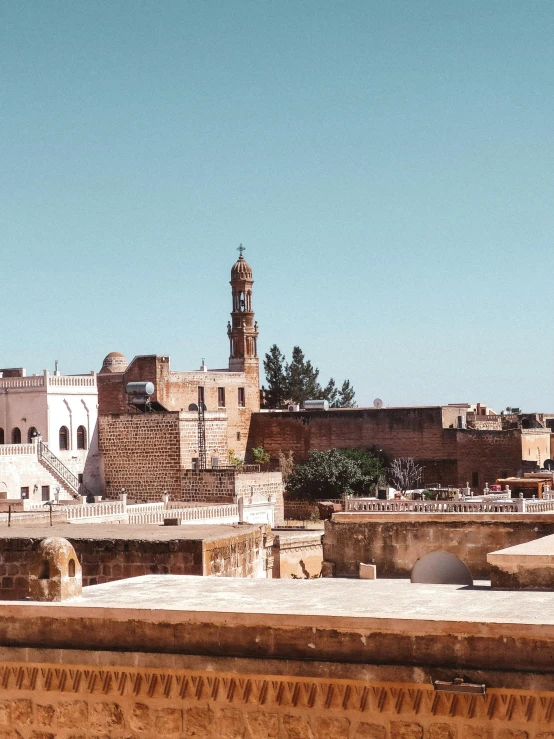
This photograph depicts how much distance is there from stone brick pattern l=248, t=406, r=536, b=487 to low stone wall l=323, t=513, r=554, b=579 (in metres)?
30.9

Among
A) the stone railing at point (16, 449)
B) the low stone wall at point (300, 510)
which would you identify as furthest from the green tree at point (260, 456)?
the stone railing at point (16, 449)

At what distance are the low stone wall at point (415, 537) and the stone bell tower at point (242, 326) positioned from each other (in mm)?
40478

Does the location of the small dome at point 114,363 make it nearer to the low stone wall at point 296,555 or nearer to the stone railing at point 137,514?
the stone railing at point 137,514

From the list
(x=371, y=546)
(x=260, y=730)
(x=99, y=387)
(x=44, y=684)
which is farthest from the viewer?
(x=99, y=387)

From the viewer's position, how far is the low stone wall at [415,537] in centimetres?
1537

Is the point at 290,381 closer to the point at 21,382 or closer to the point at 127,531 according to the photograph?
the point at 21,382

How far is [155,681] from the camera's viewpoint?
760 centimetres

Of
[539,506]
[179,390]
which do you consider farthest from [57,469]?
[539,506]

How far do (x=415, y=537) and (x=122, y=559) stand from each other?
428cm

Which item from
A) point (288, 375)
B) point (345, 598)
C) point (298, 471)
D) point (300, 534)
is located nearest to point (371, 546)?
point (345, 598)

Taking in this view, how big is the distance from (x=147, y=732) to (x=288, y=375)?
67.1 m

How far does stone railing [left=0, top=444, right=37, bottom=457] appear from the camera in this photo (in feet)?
124

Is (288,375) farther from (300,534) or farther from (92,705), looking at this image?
(92,705)

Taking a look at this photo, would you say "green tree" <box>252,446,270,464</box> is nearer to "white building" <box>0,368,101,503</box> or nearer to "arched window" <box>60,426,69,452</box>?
"white building" <box>0,368,101,503</box>
